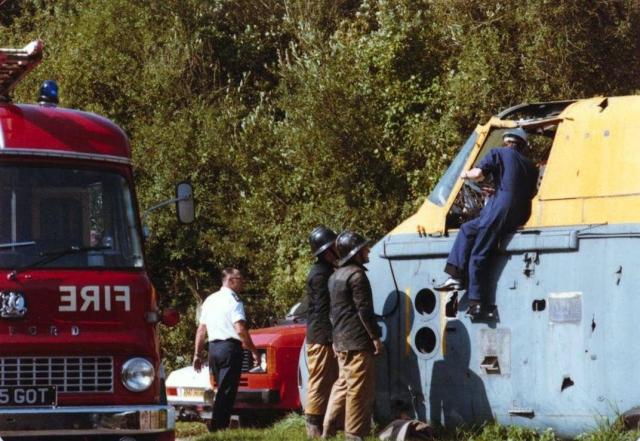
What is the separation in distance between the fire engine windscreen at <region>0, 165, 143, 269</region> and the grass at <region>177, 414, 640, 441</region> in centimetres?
282

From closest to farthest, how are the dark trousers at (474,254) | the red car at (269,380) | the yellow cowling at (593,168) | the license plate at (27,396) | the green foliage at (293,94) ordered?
1. the license plate at (27,396)
2. the yellow cowling at (593,168)
3. the dark trousers at (474,254)
4. the red car at (269,380)
5. the green foliage at (293,94)

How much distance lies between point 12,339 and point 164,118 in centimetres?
1357

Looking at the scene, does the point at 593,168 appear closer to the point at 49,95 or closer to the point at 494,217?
the point at 494,217

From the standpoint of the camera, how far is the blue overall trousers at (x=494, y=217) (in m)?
11.2

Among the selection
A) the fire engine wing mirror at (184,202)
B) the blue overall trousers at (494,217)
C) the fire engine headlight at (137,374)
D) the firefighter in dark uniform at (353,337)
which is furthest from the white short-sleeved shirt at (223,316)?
the fire engine headlight at (137,374)

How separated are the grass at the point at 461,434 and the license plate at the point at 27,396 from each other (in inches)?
116

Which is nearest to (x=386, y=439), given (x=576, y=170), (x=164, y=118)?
(x=576, y=170)

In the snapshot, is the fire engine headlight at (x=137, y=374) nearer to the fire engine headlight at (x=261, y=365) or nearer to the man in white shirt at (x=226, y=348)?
the man in white shirt at (x=226, y=348)

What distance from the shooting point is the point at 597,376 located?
34.1 ft

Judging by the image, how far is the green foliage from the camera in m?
18.7

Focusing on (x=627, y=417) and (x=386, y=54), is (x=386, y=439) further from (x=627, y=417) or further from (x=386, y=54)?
(x=386, y=54)

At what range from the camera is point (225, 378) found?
13953mm

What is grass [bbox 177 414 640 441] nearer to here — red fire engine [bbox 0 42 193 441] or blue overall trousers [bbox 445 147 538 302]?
blue overall trousers [bbox 445 147 538 302]

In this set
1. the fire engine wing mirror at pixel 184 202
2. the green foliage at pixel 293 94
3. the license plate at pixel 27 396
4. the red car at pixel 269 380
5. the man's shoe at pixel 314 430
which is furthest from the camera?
the green foliage at pixel 293 94
